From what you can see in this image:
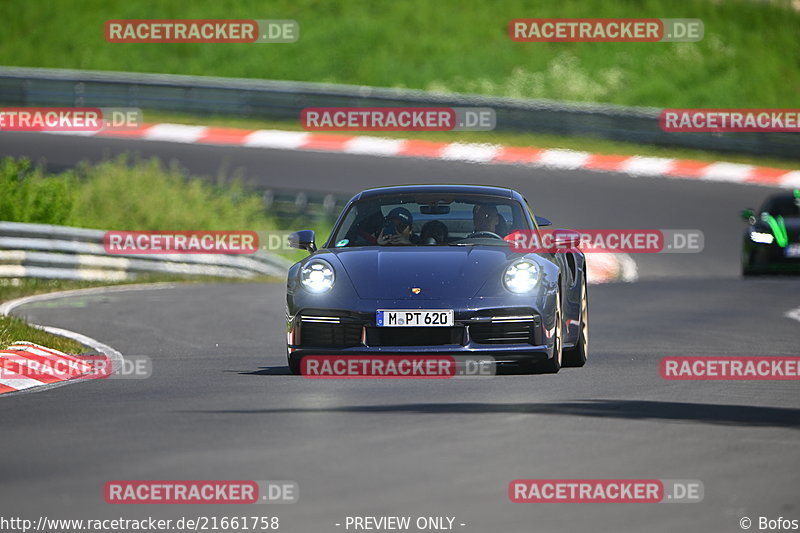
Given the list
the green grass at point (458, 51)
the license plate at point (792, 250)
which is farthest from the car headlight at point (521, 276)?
the green grass at point (458, 51)

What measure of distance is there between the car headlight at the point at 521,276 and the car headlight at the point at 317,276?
3.51 feet

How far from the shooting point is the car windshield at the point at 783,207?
68.5 ft

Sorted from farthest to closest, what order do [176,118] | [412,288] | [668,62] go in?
[668,62] → [176,118] → [412,288]

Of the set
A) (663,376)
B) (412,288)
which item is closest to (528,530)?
(412,288)

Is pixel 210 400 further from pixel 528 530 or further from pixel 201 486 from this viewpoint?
pixel 528 530

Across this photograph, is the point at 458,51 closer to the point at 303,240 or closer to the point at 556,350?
the point at 303,240

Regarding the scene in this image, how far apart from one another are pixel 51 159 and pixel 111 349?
15.9 meters

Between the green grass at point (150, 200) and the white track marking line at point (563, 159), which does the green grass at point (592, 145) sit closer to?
the white track marking line at point (563, 159)

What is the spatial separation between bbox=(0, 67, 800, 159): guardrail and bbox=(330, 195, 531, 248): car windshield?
1837 cm

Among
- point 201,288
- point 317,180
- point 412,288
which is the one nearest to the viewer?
point 412,288

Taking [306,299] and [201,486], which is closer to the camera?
[201,486]

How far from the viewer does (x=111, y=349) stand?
1276cm

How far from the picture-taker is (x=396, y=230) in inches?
431

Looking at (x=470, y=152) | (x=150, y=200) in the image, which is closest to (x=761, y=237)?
(x=470, y=152)
